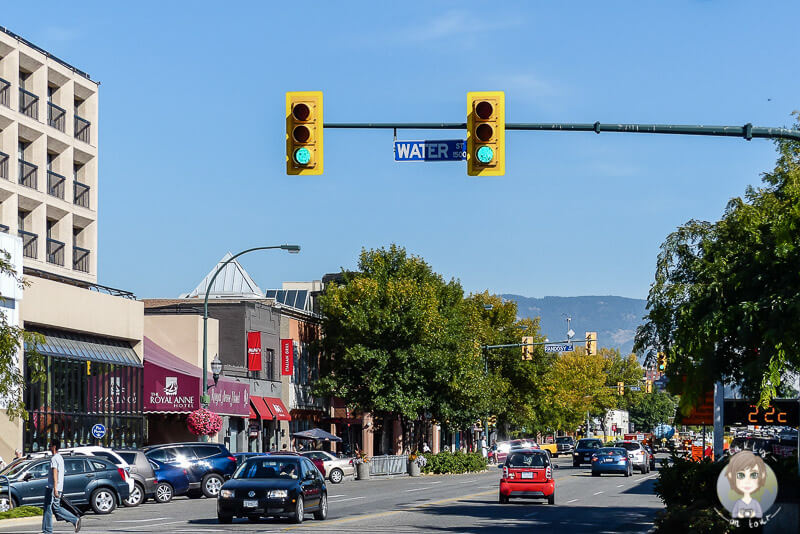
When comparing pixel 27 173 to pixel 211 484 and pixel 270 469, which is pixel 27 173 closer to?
pixel 211 484

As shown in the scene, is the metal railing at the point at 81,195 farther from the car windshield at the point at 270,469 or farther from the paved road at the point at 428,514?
the car windshield at the point at 270,469

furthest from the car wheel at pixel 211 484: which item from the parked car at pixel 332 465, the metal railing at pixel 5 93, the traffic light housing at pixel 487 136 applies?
the traffic light housing at pixel 487 136

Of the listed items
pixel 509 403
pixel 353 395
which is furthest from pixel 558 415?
pixel 353 395

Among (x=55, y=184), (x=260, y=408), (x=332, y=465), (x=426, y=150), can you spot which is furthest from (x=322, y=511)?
(x=260, y=408)

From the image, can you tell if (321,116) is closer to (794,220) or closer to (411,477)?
(794,220)

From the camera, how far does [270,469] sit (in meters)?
26.4

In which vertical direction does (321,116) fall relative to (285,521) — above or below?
above

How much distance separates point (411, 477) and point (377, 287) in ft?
37.9

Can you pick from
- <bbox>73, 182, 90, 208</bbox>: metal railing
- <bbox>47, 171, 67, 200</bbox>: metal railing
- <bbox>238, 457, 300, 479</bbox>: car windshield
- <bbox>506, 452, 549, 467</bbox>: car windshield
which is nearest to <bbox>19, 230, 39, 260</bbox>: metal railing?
<bbox>47, 171, 67, 200</bbox>: metal railing

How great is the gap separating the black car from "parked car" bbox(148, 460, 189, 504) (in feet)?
34.9

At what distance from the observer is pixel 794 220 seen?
17.5 m

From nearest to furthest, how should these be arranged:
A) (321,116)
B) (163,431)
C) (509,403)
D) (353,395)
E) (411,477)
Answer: (321,116) → (163,431) → (411,477) → (353,395) → (509,403)

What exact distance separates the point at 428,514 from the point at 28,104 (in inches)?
1105

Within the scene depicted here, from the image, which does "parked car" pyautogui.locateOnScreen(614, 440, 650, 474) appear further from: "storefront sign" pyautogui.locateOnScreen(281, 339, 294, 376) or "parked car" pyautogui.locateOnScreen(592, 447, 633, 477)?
"storefront sign" pyautogui.locateOnScreen(281, 339, 294, 376)
